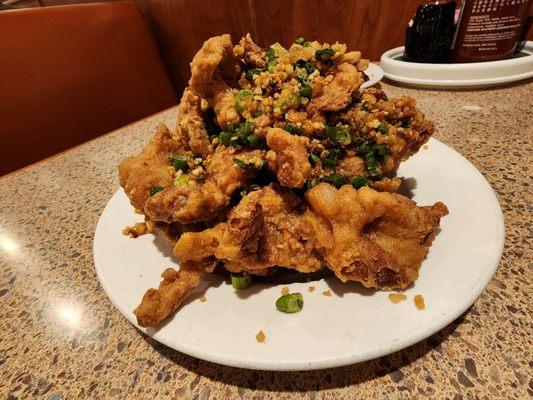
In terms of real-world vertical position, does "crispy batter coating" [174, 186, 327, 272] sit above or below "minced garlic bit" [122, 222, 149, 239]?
above

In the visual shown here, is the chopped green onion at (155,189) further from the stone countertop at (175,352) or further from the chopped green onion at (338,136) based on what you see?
the chopped green onion at (338,136)

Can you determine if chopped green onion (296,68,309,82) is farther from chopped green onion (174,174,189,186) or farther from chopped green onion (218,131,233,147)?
chopped green onion (174,174,189,186)

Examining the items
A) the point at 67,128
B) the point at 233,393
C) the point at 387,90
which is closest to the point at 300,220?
the point at 233,393

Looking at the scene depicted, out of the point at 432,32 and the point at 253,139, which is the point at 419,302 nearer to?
the point at 253,139

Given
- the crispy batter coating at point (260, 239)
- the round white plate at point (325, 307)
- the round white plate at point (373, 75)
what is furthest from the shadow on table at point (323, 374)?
the round white plate at point (373, 75)

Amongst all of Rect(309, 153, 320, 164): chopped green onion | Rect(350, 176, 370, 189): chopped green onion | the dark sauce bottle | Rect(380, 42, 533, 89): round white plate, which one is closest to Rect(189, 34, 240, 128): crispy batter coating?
Rect(309, 153, 320, 164): chopped green onion

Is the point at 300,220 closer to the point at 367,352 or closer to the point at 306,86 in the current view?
the point at 367,352
